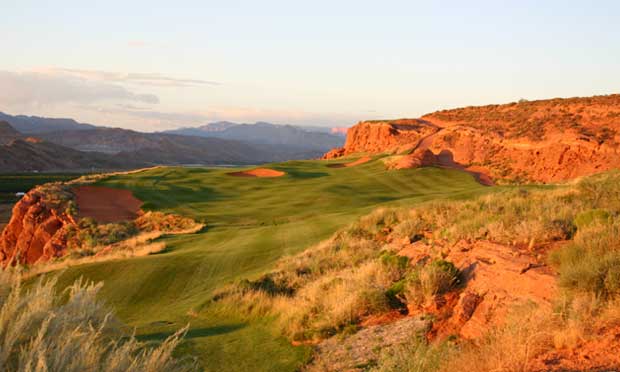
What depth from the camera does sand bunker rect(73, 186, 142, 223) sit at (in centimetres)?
2736

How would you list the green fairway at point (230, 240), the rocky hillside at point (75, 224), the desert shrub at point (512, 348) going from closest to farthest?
1. the desert shrub at point (512, 348)
2. the green fairway at point (230, 240)
3. the rocky hillside at point (75, 224)

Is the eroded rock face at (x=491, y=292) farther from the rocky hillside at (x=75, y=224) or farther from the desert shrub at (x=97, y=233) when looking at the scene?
the desert shrub at (x=97, y=233)

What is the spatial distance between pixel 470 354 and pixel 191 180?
3505 cm

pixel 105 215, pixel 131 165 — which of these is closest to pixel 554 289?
pixel 105 215

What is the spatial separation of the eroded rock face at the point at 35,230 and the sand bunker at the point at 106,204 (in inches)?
50.9

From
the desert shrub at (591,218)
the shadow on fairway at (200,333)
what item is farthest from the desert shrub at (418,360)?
the desert shrub at (591,218)

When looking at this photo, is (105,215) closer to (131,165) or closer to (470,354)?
(470,354)

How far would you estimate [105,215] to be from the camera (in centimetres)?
2756

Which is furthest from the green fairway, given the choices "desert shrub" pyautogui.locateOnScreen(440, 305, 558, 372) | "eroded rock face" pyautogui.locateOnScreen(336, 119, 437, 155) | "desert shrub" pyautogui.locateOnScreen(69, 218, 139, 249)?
"eroded rock face" pyautogui.locateOnScreen(336, 119, 437, 155)

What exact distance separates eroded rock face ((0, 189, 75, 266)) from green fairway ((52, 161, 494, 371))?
487 cm

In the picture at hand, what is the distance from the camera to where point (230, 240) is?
682 inches

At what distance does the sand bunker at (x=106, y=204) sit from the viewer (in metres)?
27.4

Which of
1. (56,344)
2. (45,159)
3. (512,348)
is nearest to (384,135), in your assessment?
(512,348)

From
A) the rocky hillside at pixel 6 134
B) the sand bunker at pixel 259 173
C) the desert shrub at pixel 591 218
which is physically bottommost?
the sand bunker at pixel 259 173
